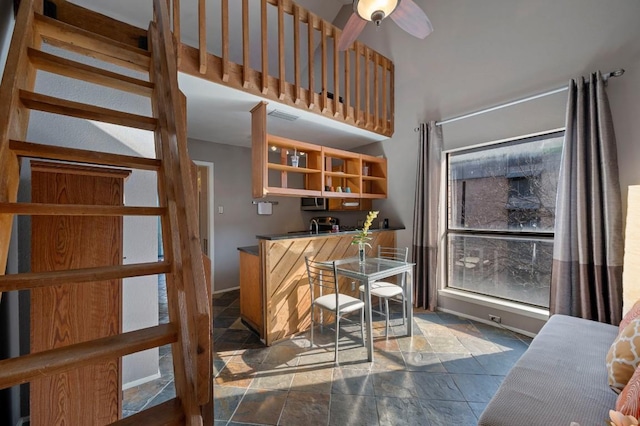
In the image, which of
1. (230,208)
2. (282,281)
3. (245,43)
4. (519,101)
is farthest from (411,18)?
(230,208)

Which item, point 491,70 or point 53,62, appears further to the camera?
point 491,70

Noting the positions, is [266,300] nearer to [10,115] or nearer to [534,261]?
[10,115]

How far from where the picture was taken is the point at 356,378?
204 cm

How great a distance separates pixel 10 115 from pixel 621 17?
4.00 meters

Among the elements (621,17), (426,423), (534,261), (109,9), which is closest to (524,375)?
(426,423)

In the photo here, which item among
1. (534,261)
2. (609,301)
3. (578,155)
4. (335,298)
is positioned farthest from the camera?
(534,261)

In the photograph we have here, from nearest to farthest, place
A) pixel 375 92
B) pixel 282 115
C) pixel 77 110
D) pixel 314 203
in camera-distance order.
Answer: pixel 77 110 → pixel 282 115 → pixel 375 92 → pixel 314 203

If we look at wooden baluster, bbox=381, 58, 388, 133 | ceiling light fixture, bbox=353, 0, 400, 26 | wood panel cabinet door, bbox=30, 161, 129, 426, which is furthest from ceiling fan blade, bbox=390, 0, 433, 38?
wood panel cabinet door, bbox=30, 161, 129, 426

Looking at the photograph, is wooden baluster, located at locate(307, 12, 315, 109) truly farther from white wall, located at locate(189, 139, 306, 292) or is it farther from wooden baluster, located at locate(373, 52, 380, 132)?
white wall, located at locate(189, 139, 306, 292)

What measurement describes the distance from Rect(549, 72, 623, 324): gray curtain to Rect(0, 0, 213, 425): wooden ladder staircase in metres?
2.86

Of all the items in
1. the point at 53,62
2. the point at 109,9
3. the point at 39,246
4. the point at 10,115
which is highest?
the point at 109,9

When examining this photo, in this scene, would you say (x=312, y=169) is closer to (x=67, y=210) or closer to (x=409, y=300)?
(x=409, y=300)

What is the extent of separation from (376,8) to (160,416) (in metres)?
2.32

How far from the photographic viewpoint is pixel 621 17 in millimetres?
2170
